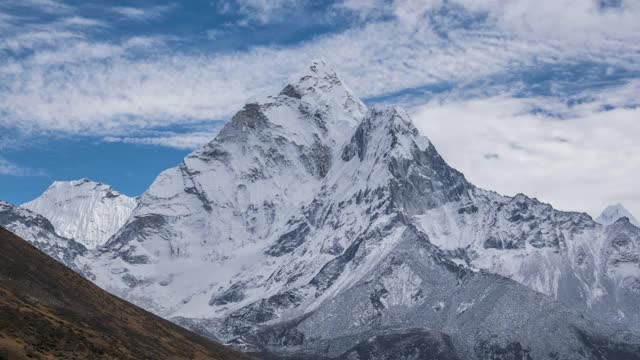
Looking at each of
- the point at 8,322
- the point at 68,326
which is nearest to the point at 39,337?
the point at 8,322

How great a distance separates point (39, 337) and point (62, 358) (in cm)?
770

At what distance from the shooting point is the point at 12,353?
153 m

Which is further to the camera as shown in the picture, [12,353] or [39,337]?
[39,337]

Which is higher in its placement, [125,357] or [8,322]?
[8,322]

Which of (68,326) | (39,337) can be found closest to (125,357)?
(68,326)

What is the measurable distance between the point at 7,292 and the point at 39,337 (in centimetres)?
2182

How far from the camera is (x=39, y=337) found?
17438cm

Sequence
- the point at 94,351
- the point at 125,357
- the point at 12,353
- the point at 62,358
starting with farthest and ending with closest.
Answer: the point at 125,357 → the point at 94,351 → the point at 62,358 → the point at 12,353

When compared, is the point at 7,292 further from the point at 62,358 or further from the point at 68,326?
the point at 62,358

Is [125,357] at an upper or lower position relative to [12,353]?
lower

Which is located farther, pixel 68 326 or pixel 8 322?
pixel 68 326

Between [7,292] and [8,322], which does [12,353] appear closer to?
[8,322]

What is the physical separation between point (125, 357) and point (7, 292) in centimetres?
2312

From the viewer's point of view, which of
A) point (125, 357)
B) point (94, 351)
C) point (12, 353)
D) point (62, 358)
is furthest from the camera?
point (125, 357)
